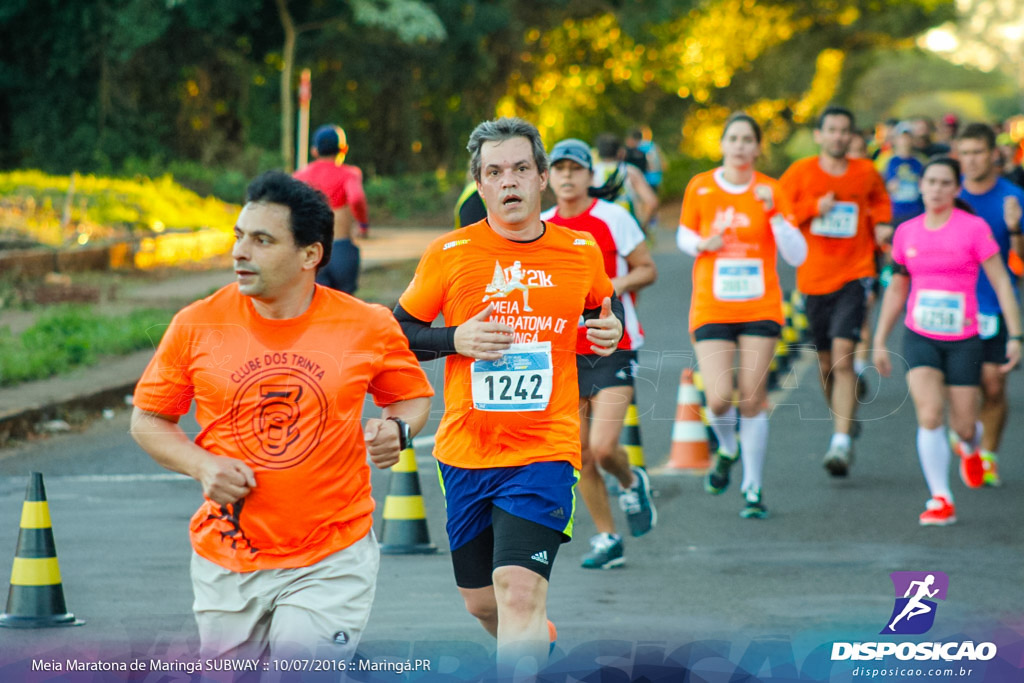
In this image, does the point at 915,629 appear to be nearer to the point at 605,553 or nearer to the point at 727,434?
the point at 605,553

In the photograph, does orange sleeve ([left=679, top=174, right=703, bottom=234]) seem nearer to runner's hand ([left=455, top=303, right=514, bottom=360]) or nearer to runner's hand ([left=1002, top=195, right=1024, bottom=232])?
runner's hand ([left=1002, top=195, right=1024, bottom=232])

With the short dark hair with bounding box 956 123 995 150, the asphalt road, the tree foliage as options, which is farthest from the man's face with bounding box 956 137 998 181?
the tree foliage

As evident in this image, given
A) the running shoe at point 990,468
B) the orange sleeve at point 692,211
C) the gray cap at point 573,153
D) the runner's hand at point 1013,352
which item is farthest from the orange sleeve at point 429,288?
the running shoe at point 990,468

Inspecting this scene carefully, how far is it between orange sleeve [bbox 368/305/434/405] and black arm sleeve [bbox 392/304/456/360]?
45 centimetres

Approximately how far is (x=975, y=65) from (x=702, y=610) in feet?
475

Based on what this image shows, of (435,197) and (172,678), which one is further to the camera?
(435,197)

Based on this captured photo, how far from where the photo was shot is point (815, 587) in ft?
21.8

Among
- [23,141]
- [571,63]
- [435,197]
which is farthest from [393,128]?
[23,141]

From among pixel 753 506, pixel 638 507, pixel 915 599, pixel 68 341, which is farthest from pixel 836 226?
pixel 68 341

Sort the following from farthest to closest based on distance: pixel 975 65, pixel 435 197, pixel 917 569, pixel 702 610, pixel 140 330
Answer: pixel 975 65, pixel 435 197, pixel 140 330, pixel 917 569, pixel 702 610

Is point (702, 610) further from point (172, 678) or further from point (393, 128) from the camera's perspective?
point (393, 128)

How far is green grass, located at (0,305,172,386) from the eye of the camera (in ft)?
38.1

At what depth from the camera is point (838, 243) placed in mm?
9555

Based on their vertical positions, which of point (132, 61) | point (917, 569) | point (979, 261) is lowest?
point (917, 569)
